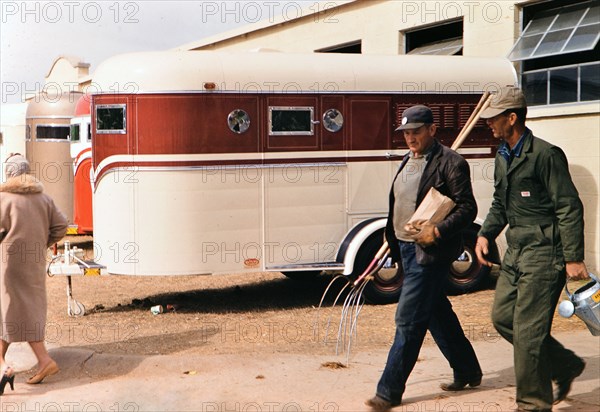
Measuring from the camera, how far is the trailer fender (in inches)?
372

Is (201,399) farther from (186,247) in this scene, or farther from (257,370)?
(186,247)

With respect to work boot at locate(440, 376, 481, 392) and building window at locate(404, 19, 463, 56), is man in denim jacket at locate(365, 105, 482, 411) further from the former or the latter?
building window at locate(404, 19, 463, 56)

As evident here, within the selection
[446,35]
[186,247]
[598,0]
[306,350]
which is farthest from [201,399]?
[446,35]

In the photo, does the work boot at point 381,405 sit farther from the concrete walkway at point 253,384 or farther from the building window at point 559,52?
the building window at point 559,52

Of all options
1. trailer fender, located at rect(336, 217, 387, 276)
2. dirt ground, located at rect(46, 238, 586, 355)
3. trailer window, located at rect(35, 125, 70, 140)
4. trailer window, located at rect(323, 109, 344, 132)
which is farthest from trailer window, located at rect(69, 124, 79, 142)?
trailer fender, located at rect(336, 217, 387, 276)

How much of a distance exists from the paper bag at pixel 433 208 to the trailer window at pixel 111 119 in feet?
14.6

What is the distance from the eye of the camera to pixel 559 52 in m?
11.5

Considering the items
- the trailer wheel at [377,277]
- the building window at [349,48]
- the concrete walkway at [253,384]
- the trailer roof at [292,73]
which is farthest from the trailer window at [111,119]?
the building window at [349,48]

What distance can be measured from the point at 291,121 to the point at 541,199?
15.1 feet

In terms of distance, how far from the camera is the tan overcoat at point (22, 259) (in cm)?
634

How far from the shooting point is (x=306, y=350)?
7.49m

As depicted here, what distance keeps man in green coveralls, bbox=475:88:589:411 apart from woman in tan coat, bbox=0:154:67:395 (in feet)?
11.4

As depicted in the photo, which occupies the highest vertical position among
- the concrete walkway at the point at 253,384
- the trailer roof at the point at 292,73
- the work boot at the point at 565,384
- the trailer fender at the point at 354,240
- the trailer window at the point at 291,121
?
the trailer roof at the point at 292,73

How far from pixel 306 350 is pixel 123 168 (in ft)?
9.97
